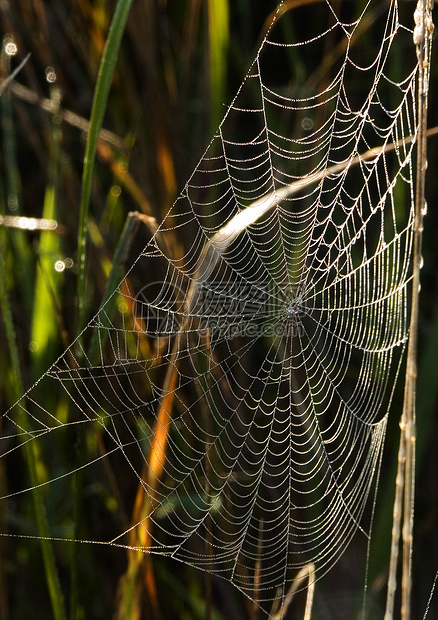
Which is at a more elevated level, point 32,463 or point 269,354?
point 269,354

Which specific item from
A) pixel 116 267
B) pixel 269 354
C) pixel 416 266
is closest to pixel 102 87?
pixel 116 267

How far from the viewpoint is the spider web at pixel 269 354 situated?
2254mm

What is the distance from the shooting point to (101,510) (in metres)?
2.64

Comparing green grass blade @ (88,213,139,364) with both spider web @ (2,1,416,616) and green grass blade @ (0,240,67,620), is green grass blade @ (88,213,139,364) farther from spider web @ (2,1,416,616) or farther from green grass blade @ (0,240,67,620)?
spider web @ (2,1,416,616)

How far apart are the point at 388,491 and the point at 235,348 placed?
67 centimetres

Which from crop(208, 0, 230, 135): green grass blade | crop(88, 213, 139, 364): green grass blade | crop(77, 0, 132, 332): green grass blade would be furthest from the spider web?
crop(77, 0, 132, 332): green grass blade

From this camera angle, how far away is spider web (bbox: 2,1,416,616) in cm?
225

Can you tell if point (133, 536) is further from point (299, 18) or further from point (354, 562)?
point (299, 18)

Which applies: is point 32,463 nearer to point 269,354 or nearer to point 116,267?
point 116,267

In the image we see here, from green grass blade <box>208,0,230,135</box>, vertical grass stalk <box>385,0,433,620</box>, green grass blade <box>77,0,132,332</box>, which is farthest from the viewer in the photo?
green grass blade <box>208,0,230,135</box>

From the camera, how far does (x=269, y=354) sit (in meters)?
2.71

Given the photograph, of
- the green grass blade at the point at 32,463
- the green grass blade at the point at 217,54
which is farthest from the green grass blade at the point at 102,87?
the green grass blade at the point at 217,54

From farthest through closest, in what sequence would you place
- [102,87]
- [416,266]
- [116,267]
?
[116,267], [102,87], [416,266]

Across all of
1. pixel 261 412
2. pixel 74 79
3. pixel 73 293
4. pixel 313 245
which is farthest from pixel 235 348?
pixel 74 79
